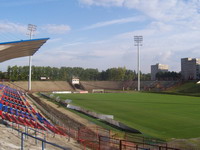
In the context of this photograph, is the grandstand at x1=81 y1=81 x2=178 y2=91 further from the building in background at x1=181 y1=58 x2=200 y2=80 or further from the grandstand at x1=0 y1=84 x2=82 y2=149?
the grandstand at x1=0 y1=84 x2=82 y2=149

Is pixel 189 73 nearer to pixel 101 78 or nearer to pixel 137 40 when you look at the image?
pixel 101 78

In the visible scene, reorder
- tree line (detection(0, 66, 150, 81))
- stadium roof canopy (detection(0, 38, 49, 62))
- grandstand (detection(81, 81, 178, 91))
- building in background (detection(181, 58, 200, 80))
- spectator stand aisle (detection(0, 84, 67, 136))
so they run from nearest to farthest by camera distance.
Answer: stadium roof canopy (detection(0, 38, 49, 62)), spectator stand aisle (detection(0, 84, 67, 136)), grandstand (detection(81, 81, 178, 91)), tree line (detection(0, 66, 150, 81)), building in background (detection(181, 58, 200, 80))

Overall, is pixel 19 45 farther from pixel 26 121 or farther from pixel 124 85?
pixel 124 85

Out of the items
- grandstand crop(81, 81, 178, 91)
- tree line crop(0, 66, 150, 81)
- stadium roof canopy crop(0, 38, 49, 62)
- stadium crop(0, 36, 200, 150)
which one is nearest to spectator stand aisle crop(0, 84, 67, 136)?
stadium crop(0, 36, 200, 150)

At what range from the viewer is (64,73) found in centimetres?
13700

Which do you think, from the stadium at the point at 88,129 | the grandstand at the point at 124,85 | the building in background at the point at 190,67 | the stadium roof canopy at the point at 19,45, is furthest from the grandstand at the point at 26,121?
the building in background at the point at 190,67

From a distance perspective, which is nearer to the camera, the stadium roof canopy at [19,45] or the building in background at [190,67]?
the stadium roof canopy at [19,45]

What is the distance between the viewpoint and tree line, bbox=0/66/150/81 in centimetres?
10156

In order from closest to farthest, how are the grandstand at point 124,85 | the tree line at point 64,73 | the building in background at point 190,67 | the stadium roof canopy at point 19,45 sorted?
the stadium roof canopy at point 19,45
the grandstand at point 124,85
the tree line at point 64,73
the building in background at point 190,67

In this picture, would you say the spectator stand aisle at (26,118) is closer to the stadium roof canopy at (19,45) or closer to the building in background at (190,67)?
the stadium roof canopy at (19,45)

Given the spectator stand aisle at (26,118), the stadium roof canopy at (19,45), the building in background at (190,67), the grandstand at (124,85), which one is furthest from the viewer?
the building in background at (190,67)

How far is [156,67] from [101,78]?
70.0 meters

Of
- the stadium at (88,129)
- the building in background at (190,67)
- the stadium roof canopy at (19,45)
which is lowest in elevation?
the stadium at (88,129)

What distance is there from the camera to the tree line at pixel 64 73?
102m
